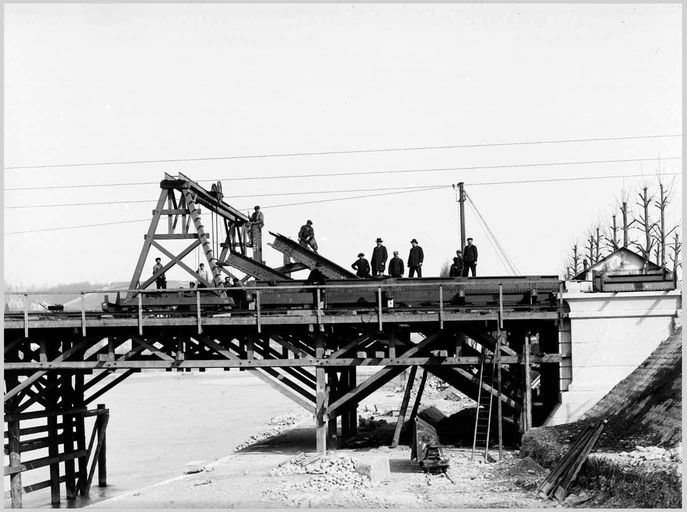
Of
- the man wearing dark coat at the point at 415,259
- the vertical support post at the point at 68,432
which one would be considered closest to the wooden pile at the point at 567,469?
the man wearing dark coat at the point at 415,259

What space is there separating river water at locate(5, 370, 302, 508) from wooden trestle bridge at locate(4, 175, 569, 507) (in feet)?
15.5

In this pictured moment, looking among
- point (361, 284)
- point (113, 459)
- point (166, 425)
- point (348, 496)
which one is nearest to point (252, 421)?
point (166, 425)

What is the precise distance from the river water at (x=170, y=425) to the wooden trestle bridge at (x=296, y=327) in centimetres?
473

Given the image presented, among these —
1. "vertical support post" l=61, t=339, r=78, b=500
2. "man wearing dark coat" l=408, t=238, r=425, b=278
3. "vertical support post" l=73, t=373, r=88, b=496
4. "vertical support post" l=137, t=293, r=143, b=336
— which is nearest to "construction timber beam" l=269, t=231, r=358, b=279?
"man wearing dark coat" l=408, t=238, r=425, b=278

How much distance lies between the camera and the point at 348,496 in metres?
15.5

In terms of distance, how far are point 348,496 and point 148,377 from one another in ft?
224

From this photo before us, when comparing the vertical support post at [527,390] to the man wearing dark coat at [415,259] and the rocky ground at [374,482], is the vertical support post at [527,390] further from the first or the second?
the man wearing dark coat at [415,259]

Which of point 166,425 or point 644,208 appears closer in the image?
point 166,425

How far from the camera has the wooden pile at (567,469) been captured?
47.3 feet

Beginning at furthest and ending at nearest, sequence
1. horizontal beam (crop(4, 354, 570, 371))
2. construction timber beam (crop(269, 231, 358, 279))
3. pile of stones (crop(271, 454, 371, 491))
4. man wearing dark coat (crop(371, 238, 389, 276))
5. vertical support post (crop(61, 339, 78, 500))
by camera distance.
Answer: man wearing dark coat (crop(371, 238, 389, 276)) → vertical support post (crop(61, 339, 78, 500)) → construction timber beam (crop(269, 231, 358, 279)) → horizontal beam (crop(4, 354, 570, 371)) → pile of stones (crop(271, 454, 371, 491))

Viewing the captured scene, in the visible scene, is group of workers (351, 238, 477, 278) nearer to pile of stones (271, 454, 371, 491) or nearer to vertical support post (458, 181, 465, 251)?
vertical support post (458, 181, 465, 251)

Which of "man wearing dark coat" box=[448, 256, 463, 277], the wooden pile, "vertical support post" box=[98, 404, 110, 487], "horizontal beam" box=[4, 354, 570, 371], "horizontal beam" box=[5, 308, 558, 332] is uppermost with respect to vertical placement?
"man wearing dark coat" box=[448, 256, 463, 277]

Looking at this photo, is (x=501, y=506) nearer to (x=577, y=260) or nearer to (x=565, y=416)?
→ (x=565, y=416)

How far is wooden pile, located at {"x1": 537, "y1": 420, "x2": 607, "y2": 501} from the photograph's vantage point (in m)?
14.4
